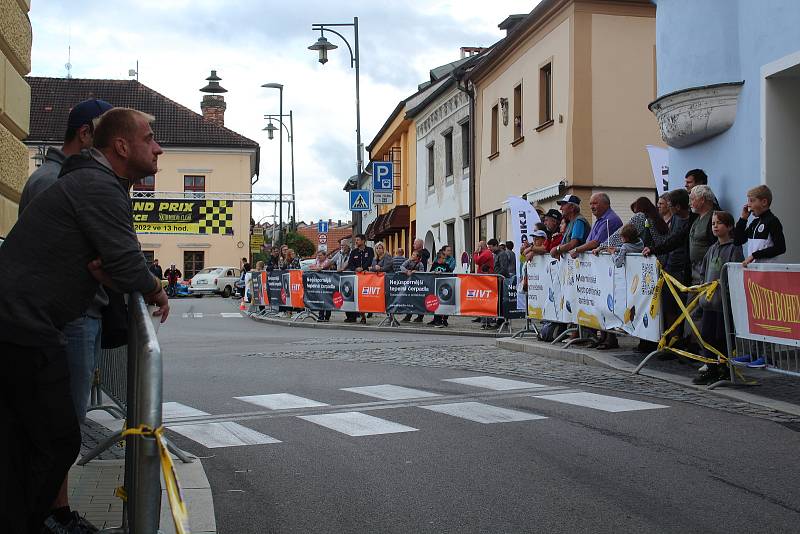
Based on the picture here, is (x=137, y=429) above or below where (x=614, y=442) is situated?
above

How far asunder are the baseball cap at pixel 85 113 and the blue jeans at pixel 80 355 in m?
1.01

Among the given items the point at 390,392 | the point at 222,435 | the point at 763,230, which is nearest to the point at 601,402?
the point at 390,392

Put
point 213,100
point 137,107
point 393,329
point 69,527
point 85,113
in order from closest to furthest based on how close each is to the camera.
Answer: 1. point 69,527
2. point 85,113
3. point 393,329
4. point 137,107
5. point 213,100

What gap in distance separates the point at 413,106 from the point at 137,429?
4032 cm

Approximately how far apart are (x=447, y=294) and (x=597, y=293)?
27.2ft

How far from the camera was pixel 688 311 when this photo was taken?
1059 centimetres

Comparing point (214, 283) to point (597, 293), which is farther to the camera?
point (214, 283)

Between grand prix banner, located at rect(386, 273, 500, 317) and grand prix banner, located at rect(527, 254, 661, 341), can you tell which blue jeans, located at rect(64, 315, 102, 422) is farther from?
grand prix banner, located at rect(386, 273, 500, 317)

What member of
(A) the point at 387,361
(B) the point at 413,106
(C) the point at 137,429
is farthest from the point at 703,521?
(B) the point at 413,106

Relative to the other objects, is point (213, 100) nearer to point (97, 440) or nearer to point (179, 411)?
point (179, 411)

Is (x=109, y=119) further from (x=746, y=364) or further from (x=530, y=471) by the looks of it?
(x=746, y=364)

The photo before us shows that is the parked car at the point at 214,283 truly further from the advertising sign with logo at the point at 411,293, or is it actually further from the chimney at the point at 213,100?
the advertising sign with logo at the point at 411,293

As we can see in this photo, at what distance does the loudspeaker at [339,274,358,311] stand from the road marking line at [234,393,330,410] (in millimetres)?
13166

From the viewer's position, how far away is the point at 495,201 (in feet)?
99.3
